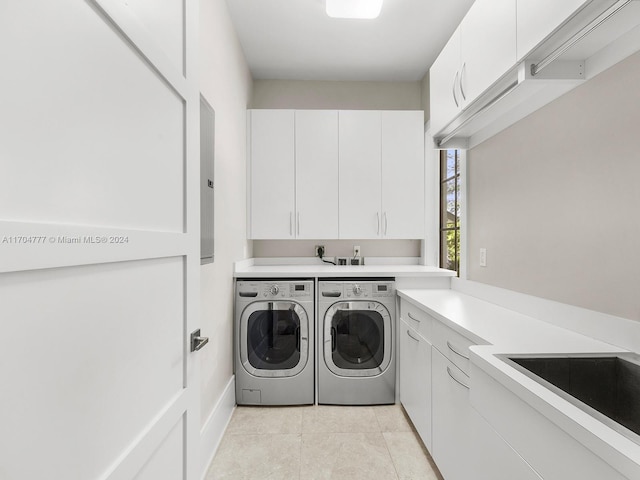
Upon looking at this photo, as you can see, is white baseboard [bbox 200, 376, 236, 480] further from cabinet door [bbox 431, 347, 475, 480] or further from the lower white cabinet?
the lower white cabinet

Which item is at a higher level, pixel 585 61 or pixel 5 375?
pixel 585 61

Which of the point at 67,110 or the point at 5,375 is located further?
the point at 67,110

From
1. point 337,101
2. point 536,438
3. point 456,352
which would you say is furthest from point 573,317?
point 337,101

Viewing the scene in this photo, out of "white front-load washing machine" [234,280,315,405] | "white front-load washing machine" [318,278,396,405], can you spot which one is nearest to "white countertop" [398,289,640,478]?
"white front-load washing machine" [318,278,396,405]

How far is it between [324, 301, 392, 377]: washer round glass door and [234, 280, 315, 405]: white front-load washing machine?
15 cm

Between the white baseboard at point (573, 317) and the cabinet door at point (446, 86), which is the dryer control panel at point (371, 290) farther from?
the cabinet door at point (446, 86)

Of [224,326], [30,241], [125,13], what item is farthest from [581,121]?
[224,326]

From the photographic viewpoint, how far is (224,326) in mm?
2268

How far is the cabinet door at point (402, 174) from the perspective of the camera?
295 cm

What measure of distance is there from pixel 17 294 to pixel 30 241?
74 millimetres

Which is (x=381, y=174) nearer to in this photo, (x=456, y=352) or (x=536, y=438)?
(x=456, y=352)

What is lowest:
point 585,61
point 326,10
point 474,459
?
point 474,459

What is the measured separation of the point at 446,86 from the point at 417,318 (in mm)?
1340

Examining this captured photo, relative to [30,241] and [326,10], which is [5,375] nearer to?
[30,241]
